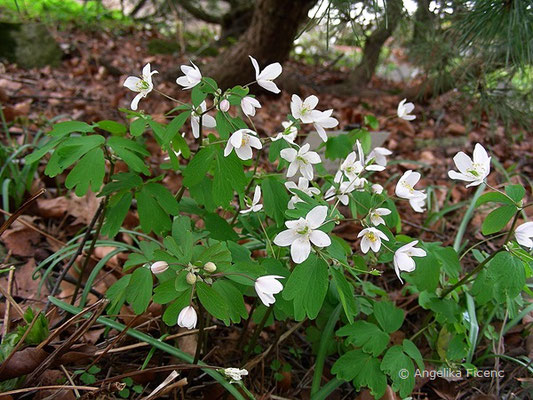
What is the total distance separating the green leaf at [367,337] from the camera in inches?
51.4

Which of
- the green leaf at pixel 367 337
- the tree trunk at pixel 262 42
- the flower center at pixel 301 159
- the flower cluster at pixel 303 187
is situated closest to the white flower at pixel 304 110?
the flower cluster at pixel 303 187

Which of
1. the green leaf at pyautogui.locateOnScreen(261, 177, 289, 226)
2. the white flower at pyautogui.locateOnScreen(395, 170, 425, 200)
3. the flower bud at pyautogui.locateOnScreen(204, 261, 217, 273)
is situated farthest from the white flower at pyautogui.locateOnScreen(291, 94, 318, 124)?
the flower bud at pyautogui.locateOnScreen(204, 261, 217, 273)

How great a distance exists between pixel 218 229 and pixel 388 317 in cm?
61

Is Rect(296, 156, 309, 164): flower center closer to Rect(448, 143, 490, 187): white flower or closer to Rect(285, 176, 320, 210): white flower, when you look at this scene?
Rect(285, 176, 320, 210): white flower

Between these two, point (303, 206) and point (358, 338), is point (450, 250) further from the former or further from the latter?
point (303, 206)

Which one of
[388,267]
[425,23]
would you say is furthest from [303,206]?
[425,23]

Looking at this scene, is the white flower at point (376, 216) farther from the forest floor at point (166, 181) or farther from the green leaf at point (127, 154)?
the green leaf at point (127, 154)

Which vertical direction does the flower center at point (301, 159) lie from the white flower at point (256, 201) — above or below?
above

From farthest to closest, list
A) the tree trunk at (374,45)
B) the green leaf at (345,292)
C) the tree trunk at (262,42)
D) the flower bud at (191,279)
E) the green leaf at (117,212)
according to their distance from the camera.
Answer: the tree trunk at (262,42) → the tree trunk at (374,45) → the green leaf at (117,212) → the green leaf at (345,292) → the flower bud at (191,279)

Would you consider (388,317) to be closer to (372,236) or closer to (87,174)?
(372,236)

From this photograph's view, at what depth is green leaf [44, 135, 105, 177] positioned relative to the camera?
1232 mm

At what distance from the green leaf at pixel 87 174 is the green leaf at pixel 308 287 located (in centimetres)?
61

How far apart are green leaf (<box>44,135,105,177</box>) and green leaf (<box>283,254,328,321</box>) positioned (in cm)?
69

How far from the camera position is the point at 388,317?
1.37 meters
